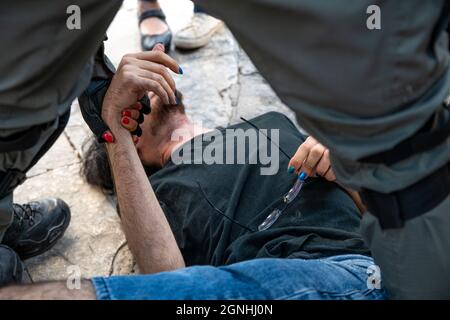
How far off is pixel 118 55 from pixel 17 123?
6.61 feet

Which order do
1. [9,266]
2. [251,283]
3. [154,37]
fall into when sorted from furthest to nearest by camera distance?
[154,37] < [9,266] < [251,283]

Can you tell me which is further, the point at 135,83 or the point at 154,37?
the point at 154,37

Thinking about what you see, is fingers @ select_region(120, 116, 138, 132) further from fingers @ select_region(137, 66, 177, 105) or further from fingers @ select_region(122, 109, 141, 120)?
fingers @ select_region(137, 66, 177, 105)

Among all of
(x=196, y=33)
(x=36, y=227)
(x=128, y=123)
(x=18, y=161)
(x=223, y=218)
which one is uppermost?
(x=18, y=161)

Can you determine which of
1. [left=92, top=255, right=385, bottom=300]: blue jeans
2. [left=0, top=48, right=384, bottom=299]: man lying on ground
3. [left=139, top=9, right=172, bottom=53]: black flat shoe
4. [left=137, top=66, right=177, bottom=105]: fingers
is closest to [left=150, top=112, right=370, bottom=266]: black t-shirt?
[left=0, top=48, right=384, bottom=299]: man lying on ground

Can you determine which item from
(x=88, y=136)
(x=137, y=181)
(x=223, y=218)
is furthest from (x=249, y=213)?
(x=88, y=136)

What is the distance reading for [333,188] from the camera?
206cm

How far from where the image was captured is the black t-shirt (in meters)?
1.90

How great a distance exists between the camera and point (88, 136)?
2801mm

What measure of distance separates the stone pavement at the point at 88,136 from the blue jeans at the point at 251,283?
0.76 metres

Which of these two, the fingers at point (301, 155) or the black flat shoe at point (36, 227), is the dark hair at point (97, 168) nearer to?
the black flat shoe at point (36, 227)

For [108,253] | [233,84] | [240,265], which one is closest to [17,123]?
[240,265]

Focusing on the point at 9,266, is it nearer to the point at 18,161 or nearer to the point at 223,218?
the point at 18,161

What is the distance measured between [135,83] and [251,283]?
2.70 ft
